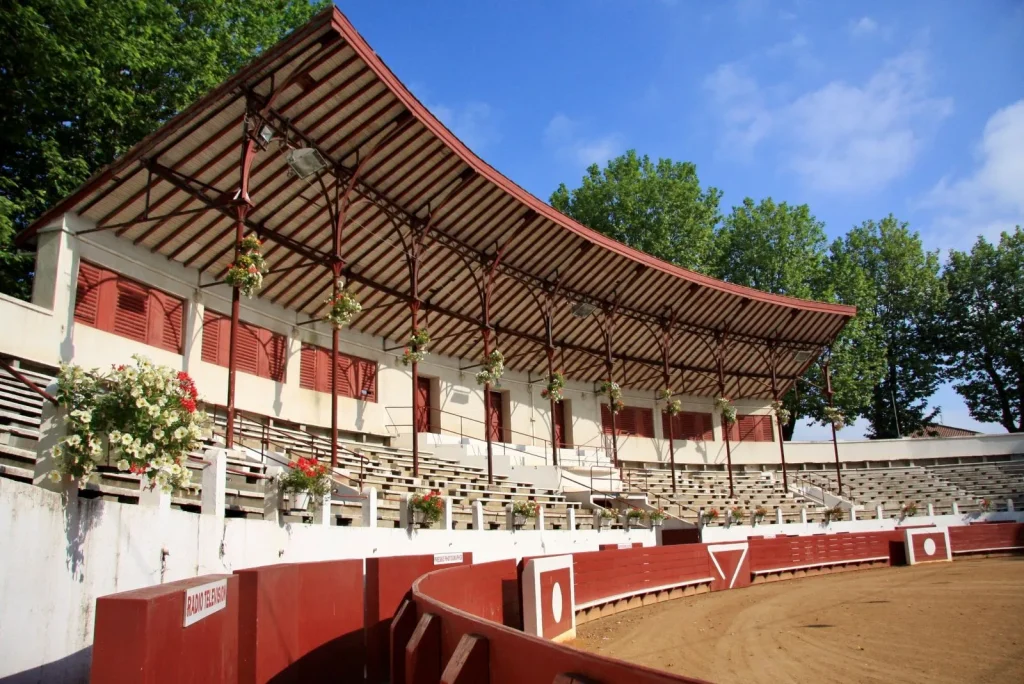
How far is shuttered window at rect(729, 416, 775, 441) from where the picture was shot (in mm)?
44531

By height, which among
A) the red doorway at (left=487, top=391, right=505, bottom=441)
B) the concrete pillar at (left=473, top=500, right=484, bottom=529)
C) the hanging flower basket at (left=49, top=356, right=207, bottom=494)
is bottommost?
the concrete pillar at (left=473, top=500, right=484, bottom=529)

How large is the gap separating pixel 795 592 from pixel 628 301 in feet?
52.8

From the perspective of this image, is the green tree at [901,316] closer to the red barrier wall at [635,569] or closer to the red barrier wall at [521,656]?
the red barrier wall at [635,569]

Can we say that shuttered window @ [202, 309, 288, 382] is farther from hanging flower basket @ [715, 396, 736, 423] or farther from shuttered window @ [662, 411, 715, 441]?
shuttered window @ [662, 411, 715, 441]

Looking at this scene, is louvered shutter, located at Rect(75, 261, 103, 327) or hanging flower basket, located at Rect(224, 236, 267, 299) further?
louvered shutter, located at Rect(75, 261, 103, 327)

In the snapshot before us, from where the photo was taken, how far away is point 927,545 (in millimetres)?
31453

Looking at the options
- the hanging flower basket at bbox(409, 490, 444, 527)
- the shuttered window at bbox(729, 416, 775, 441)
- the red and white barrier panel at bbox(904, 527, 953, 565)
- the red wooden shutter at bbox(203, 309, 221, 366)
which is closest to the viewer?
the hanging flower basket at bbox(409, 490, 444, 527)

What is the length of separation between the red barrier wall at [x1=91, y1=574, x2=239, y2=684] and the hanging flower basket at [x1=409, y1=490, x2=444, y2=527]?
34.4 ft

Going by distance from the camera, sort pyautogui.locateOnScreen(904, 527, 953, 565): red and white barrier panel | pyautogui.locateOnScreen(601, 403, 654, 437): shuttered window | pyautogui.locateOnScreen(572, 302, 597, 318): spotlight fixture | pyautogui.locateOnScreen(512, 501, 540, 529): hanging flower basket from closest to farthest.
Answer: pyautogui.locateOnScreen(512, 501, 540, 529): hanging flower basket, pyautogui.locateOnScreen(904, 527, 953, 565): red and white barrier panel, pyautogui.locateOnScreen(572, 302, 597, 318): spotlight fixture, pyautogui.locateOnScreen(601, 403, 654, 437): shuttered window

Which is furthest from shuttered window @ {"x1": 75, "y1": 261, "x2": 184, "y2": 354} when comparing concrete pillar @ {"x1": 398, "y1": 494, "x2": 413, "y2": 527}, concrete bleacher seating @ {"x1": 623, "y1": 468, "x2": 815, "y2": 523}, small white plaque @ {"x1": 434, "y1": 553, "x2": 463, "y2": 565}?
concrete bleacher seating @ {"x1": 623, "y1": 468, "x2": 815, "y2": 523}

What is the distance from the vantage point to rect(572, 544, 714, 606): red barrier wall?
16375 mm

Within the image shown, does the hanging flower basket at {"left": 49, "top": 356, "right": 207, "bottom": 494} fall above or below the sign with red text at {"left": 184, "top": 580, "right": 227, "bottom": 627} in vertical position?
above

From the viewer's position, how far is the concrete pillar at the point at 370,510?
14672 millimetres

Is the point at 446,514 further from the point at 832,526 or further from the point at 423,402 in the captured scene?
the point at 832,526
